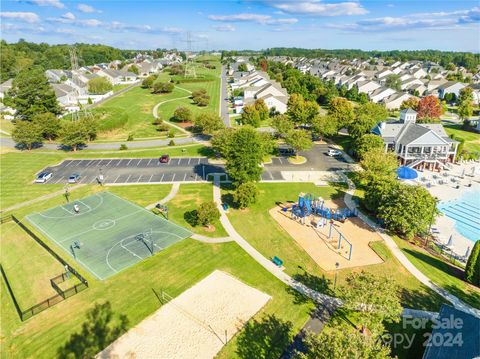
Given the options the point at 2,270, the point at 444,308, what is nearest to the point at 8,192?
the point at 2,270

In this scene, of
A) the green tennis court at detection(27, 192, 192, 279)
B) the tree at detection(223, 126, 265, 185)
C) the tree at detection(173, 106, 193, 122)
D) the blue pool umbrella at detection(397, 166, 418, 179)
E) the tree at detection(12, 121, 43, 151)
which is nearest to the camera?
the green tennis court at detection(27, 192, 192, 279)

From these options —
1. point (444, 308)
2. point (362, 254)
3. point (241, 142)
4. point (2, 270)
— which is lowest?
point (2, 270)

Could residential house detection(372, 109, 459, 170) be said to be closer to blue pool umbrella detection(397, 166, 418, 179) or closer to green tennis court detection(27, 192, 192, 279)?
blue pool umbrella detection(397, 166, 418, 179)

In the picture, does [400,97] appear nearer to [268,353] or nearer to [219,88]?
[219,88]

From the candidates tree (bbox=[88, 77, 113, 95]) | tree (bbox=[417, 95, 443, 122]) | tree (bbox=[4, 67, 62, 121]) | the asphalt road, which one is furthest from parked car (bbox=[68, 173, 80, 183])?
tree (bbox=[417, 95, 443, 122])

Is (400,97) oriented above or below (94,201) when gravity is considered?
above

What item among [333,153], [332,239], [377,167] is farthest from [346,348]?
[333,153]

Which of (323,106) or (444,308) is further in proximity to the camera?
(323,106)
